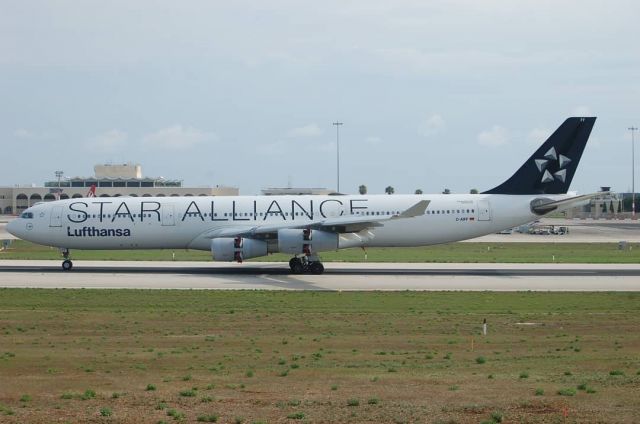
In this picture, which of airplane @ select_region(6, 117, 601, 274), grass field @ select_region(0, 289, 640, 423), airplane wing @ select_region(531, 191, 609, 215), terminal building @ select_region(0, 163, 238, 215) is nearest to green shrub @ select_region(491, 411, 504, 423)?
Answer: grass field @ select_region(0, 289, 640, 423)

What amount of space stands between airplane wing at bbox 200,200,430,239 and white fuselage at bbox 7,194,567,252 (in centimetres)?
91

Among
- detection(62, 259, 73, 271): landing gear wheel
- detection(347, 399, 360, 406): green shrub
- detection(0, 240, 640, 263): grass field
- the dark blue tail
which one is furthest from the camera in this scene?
detection(0, 240, 640, 263): grass field

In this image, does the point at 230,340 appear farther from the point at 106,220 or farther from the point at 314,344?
the point at 106,220

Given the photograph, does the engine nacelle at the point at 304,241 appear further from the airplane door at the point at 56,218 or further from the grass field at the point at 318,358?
the airplane door at the point at 56,218

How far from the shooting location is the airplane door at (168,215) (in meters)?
47.0

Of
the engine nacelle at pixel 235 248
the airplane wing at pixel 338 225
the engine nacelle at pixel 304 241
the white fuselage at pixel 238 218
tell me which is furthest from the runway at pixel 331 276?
the airplane wing at pixel 338 225

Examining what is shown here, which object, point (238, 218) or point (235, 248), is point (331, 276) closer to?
point (235, 248)

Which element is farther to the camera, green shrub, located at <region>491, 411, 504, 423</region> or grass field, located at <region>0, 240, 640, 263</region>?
grass field, located at <region>0, 240, 640, 263</region>

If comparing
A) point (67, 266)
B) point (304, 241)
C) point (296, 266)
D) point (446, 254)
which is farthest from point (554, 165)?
point (67, 266)

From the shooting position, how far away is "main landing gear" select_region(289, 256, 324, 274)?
148 feet

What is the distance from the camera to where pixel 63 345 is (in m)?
23.7

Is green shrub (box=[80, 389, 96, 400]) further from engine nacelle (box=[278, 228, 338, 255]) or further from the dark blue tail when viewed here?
the dark blue tail

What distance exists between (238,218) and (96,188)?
94.0m

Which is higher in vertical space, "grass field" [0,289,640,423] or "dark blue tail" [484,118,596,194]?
"dark blue tail" [484,118,596,194]
